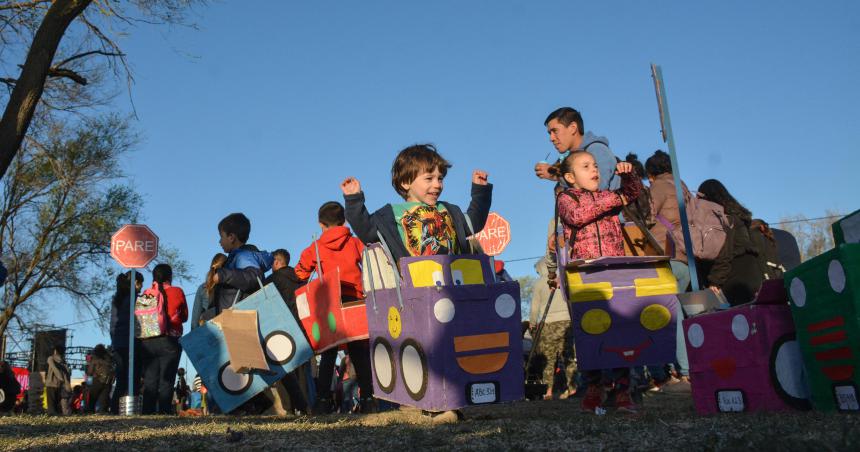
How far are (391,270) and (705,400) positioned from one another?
1816 millimetres

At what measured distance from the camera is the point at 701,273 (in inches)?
253

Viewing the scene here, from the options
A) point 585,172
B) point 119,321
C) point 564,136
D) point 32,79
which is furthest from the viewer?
point 119,321

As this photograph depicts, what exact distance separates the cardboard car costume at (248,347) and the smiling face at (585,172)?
2.45 metres

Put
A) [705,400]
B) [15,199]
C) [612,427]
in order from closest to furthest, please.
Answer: [612,427] → [705,400] → [15,199]

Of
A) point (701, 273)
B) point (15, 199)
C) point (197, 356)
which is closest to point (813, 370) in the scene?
point (701, 273)

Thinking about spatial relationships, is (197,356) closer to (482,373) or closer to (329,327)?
(329,327)

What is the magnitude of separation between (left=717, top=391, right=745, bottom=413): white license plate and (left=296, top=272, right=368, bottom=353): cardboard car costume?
2.64m

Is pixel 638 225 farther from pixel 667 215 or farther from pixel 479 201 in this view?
pixel 667 215

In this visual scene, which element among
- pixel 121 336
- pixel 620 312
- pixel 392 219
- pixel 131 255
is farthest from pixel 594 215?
pixel 131 255

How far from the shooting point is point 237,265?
22.6 ft

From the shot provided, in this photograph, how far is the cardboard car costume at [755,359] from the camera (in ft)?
11.5

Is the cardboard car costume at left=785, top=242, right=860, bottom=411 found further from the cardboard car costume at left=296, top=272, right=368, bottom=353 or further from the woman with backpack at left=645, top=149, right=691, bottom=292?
the cardboard car costume at left=296, top=272, right=368, bottom=353

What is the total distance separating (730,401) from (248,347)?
3.54 metres

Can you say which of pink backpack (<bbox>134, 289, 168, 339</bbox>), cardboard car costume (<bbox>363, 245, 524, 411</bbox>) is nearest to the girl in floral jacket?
cardboard car costume (<bbox>363, 245, 524, 411</bbox>)
